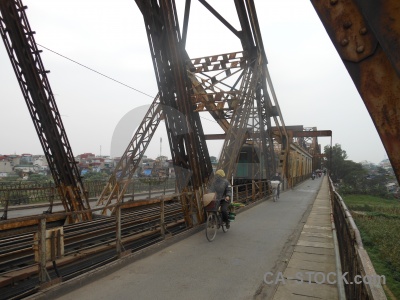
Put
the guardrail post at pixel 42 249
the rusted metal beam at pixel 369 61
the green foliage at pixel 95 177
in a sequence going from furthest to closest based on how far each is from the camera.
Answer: the green foliage at pixel 95 177 → the guardrail post at pixel 42 249 → the rusted metal beam at pixel 369 61

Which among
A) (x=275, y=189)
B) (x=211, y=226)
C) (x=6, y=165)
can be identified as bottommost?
(x=211, y=226)

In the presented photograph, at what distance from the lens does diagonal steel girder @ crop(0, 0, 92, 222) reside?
7.30 metres

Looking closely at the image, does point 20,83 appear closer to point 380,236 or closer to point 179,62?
point 179,62

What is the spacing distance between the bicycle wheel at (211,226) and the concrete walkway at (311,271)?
204 centimetres

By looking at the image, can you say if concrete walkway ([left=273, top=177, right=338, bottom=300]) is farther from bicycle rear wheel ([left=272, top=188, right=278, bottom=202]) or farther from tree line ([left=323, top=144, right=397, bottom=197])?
tree line ([left=323, top=144, right=397, bottom=197])

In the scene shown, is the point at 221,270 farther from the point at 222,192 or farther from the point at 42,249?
the point at 222,192

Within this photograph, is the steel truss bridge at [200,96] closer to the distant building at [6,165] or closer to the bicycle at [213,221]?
the bicycle at [213,221]

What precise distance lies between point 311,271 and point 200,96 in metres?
10.0

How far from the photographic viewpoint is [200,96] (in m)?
13.8

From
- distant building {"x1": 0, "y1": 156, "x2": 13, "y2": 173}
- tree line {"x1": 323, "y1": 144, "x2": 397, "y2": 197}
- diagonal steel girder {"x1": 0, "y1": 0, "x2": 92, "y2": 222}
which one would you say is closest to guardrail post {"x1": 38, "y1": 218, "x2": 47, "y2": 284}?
diagonal steel girder {"x1": 0, "y1": 0, "x2": 92, "y2": 222}

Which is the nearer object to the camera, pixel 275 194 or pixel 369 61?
pixel 369 61

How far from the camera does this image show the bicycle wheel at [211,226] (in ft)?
23.9

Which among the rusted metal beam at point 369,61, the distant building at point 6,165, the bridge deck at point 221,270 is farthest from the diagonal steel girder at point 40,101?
the distant building at point 6,165

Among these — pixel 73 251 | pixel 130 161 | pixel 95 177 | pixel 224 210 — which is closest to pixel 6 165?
pixel 95 177
